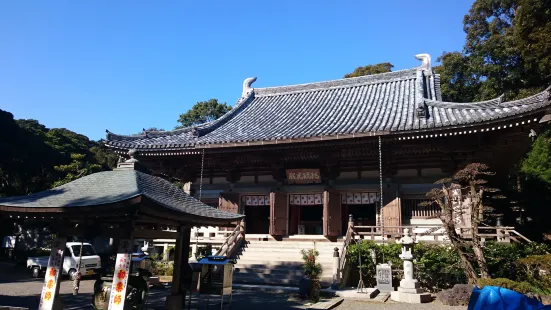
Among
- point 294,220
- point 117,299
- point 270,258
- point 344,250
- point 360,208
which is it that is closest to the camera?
point 117,299

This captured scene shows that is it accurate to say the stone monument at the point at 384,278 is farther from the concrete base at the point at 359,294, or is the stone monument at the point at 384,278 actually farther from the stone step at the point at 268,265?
the stone step at the point at 268,265

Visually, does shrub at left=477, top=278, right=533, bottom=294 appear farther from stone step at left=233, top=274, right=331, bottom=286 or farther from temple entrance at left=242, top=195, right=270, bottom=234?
temple entrance at left=242, top=195, right=270, bottom=234

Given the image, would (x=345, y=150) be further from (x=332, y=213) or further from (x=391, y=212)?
(x=391, y=212)

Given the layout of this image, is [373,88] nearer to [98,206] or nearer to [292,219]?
[292,219]

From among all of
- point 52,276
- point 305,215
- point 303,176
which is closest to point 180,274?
point 52,276

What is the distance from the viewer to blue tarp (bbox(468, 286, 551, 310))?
5.10 m

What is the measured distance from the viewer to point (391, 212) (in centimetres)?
1499

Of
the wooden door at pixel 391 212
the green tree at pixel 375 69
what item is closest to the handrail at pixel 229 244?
the wooden door at pixel 391 212

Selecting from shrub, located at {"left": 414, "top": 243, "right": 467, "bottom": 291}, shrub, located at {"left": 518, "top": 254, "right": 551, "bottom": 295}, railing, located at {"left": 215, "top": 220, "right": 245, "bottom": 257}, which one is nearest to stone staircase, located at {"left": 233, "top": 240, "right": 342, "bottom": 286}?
railing, located at {"left": 215, "top": 220, "right": 245, "bottom": 257}

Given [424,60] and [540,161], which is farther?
[540,161]

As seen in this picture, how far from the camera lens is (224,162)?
56.7 ft

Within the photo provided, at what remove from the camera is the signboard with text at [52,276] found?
6.50 metres

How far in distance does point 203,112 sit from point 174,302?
4059 centimetres

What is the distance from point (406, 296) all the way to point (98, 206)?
8792 millimetres
